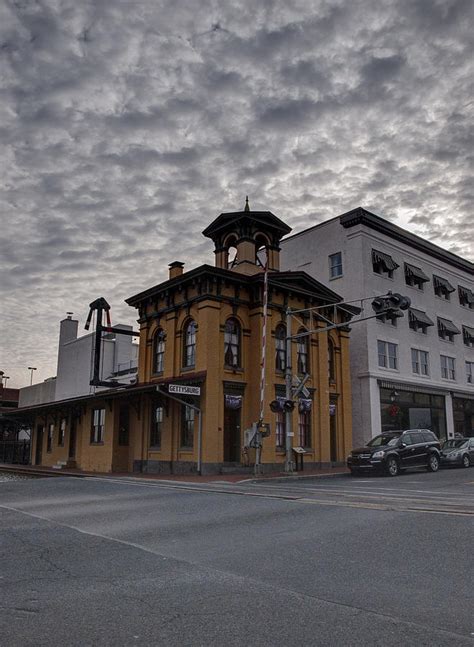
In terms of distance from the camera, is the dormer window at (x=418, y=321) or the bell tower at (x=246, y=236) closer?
the bell tower at (x=246, y=236)

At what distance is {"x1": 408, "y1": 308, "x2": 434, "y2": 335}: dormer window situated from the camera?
3756cm

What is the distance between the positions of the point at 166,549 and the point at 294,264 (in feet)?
107

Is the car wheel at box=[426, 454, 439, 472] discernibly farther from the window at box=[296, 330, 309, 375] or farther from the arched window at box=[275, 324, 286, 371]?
the arched window at box=[275, 324, 286, 371]

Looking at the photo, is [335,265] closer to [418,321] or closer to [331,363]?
[418,321]

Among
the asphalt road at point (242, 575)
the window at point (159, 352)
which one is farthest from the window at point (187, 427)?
the asphalt road at point (242, 575)

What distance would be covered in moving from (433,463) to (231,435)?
8763 mm

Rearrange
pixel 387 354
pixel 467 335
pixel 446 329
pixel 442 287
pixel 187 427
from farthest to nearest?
pixel 467 335
pixel 442 287
pixel 446 329
pixel 387 354
pixel 187 427

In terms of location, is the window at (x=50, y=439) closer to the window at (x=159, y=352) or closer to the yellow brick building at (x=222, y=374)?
the yellow brick building at (x=222, y=374)

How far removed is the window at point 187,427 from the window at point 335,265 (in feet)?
47.8

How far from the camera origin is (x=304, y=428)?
2866 cm

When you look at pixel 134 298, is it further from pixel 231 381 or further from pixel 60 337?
pixel 60 337

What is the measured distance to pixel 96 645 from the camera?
443 cm

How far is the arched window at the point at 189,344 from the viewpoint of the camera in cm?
2712

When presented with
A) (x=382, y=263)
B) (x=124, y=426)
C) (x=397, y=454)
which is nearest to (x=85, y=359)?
(x=124, y=426)
